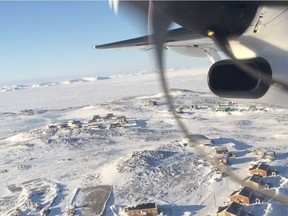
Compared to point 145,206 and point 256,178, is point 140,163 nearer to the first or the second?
point 145,206

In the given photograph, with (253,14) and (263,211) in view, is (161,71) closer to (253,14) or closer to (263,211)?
(253,14)

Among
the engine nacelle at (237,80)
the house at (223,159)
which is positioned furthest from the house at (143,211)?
the engine nacelle at (237,80)

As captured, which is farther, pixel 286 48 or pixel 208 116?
pixel 208 116

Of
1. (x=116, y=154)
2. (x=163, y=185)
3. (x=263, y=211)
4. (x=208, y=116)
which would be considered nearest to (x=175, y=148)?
(x=116, y=154)

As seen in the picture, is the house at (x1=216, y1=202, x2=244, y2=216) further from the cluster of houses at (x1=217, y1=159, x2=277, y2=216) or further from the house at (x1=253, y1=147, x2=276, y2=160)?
the house at (x1=253, y1=147, x2=276, y2=160)

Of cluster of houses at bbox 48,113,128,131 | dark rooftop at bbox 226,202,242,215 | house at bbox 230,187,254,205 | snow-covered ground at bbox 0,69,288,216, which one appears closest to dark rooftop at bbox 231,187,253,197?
house at bbox 230,187,254,205
